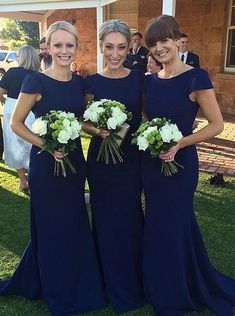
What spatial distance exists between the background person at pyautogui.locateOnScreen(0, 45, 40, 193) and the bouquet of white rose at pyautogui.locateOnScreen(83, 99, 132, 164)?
10.1 ft

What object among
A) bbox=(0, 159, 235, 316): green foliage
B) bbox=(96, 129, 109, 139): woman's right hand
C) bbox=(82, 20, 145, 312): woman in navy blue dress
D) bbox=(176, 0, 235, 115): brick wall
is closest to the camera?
bbox=(96, 129, 109, 139): woman's right hand

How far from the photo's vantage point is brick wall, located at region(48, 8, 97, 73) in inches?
588

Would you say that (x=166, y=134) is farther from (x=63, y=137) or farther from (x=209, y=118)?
(x=63, y=137)

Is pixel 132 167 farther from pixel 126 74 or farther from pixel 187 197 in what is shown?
pixel 126 74

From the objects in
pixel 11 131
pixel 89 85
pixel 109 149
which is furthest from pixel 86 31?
pixel 109 149

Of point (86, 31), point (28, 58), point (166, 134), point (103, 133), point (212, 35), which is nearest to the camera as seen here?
point (166, 134)

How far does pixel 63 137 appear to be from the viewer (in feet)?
8.26

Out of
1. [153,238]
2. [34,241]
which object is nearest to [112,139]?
[153,238]

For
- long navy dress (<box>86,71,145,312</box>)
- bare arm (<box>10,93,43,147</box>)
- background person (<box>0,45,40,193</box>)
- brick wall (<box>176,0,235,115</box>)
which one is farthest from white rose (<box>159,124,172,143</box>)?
brick wall (<box>176,0,235,115</box>)

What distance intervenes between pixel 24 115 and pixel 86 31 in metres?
13.2

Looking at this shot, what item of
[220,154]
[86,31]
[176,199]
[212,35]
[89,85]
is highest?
[86,31]

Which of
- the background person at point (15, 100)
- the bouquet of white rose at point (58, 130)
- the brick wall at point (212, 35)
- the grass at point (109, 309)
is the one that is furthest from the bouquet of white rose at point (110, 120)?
the brick wall at point (212, 35)

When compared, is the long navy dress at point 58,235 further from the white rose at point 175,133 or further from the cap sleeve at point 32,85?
the white rose at point 175,133

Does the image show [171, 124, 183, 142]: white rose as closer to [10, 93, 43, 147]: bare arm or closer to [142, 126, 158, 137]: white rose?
[142, 126, 158, 137]: white rose
